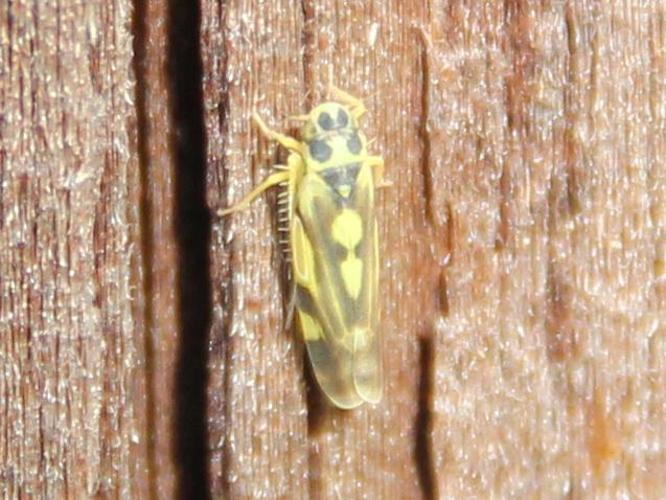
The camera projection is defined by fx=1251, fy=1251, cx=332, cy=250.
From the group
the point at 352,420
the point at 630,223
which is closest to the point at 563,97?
the point at 630,223

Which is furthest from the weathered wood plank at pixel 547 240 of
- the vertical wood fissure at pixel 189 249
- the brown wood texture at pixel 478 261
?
the vertical wood fissure at pixel 189 249

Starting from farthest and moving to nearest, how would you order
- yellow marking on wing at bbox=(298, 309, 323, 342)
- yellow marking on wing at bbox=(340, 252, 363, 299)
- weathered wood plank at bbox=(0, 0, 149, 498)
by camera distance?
1. yellow marking on wing at bbox=(340, 252, 363, 299)
2. yellow marking on wing at bbox=(298, 309, 323, 342)
3. weathered wood plank at bbox=(0, 0, 149, 498)

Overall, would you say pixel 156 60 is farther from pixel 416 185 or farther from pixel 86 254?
pixel 416 185

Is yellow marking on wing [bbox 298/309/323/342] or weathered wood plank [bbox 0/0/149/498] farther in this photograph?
yellow marking on wing [bbox 298/309/323/342]

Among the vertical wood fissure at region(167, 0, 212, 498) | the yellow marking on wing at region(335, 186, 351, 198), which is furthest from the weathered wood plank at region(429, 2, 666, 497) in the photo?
the vertical wood fissure at region(167, 0, 212, 498)

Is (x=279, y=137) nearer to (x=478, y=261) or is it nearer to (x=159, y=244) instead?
(x=159, y=244)

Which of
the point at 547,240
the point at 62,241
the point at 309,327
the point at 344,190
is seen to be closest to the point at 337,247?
the point at 344,190

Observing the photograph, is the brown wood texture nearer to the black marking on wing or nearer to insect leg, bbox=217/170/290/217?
insect leg, bbox=217/170/290/217

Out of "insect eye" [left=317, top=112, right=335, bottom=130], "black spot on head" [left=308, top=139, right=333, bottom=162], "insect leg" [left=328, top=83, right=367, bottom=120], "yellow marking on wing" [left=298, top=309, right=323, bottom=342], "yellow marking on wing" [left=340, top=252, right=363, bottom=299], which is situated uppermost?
"insect leg" [left=328, top=83, right=367, bottom=120]
